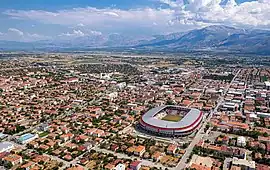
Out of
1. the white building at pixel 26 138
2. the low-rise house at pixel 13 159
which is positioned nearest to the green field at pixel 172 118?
the white building at pixel 26 138

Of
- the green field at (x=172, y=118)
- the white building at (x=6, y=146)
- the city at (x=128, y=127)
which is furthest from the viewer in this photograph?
the green field at (x=172, y=118)

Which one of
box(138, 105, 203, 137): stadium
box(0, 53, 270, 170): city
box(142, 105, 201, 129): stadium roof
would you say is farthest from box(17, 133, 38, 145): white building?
box(142, 105, 201, 129): stadium roof

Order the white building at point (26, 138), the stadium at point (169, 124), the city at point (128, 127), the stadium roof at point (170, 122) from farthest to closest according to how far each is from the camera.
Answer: the stadium roof at point (170, 122) < the stadium at point (169, 124) < the white building at point (26, 138) < the city at point (128, 127)

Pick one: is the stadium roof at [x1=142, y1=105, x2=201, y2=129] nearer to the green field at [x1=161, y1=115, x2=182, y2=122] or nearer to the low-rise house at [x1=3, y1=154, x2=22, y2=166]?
the green field at [x1=161, y1=115, x2=182, y2=122]

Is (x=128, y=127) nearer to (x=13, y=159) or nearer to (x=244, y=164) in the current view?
(x=13, y=159)

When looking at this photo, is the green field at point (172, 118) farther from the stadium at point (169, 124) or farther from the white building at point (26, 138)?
the white building at point (26, 138)

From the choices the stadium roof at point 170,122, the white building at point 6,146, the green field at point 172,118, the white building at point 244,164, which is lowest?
the white building at point 244,164
